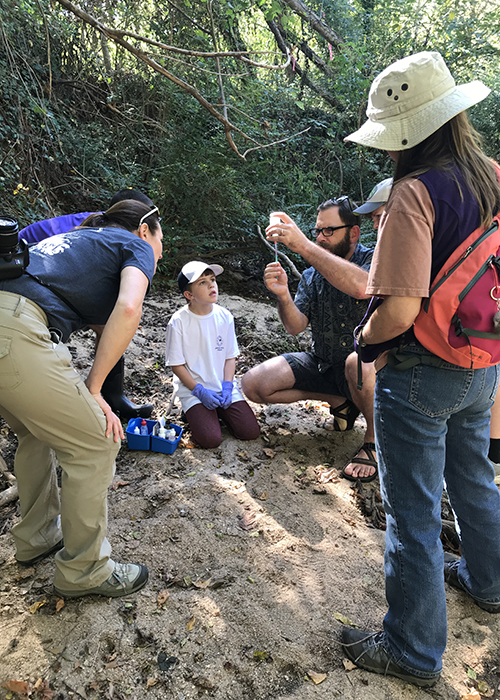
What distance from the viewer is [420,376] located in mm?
1608

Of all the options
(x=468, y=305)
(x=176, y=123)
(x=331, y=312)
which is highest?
(x=176, y=123)

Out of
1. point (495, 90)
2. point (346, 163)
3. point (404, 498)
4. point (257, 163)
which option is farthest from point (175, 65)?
point (404, 498)

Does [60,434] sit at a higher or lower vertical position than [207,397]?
higher

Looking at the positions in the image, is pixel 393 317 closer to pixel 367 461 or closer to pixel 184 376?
pixel 367 461

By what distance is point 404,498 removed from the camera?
1.70m

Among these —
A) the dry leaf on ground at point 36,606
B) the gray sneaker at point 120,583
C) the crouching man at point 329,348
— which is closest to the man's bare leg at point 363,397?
the crouching man at point 329,348

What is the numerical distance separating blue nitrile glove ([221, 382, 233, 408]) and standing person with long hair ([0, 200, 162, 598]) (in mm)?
1630

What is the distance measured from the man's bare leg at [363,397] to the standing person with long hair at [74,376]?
1.67 metres

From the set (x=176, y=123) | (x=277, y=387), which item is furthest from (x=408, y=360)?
(x=176, y=123)

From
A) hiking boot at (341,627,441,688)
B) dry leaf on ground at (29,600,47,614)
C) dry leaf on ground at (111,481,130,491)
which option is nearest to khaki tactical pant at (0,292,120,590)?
dry leaf on ground at (29,600,47,614)

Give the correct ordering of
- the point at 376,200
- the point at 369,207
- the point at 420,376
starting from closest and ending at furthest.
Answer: the point at 420,376 < the point at 369,207 < the point at 376,200

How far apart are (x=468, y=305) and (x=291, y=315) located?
2.21 meters

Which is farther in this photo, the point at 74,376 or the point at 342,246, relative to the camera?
the point at 342,246

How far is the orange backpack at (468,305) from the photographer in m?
1.48
